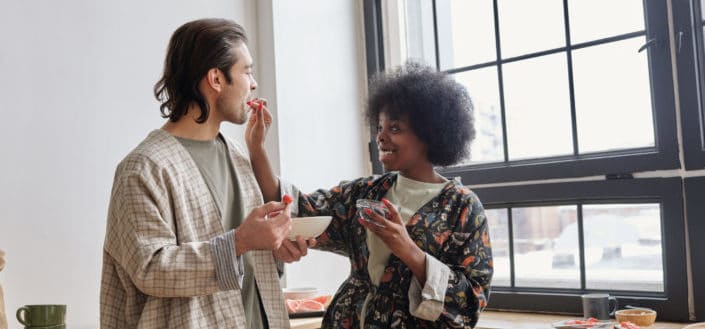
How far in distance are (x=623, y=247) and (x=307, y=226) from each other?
1292 mm

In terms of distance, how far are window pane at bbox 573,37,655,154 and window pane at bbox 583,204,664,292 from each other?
0.73 ft

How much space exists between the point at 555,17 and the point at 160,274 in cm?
180

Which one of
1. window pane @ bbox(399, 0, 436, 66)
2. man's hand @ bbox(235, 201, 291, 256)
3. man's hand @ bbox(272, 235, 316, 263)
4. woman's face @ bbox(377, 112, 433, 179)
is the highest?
window pane @ bbox(399, 0, 436, 66)

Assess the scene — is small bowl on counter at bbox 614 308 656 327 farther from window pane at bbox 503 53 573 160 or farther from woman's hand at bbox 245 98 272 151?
woman's hand at bbox 245 98 272 151

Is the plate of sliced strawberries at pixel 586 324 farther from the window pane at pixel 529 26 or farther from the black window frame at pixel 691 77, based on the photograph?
the window pane at pixel 529 26

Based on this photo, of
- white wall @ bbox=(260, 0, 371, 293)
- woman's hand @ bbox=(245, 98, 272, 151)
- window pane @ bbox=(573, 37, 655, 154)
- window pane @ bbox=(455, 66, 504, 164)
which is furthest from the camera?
white wall @ bbox=(260, 0, 371, 293)

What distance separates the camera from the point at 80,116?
90.9 inches

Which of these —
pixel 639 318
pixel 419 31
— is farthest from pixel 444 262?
pixel 419 31

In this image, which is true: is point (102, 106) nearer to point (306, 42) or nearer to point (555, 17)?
point (306, 42)

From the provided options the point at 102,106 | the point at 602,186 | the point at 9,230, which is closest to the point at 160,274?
the point at 9,230

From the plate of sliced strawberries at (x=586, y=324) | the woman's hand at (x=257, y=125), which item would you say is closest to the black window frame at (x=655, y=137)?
the plate of sliced strawberries at (x=586, y=324)

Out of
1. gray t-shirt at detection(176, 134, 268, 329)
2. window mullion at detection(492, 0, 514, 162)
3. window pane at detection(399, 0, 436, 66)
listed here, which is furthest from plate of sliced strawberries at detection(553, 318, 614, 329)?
window pane at detection(399, 0, 436, 66)

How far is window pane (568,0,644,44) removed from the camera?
2.39 metres

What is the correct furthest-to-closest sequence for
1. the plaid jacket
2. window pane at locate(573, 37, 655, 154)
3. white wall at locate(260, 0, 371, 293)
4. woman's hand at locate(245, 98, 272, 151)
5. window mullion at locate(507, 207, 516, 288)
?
1. white wall at locate(260, 0, 371, 293)
2. window mullion at locate(507, 207, 516, 288)
3. window pane at locate(573, 37, 655, 154)
4. woman's hand at locate(245, 98, 272, 151)
5. the plaid jacket
